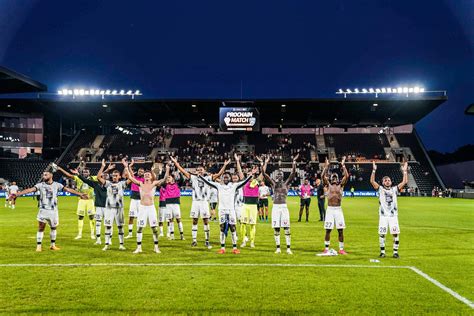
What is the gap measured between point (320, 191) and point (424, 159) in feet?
166

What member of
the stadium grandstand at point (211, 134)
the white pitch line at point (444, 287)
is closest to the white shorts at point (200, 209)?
the white pitch line at point (444, 287)

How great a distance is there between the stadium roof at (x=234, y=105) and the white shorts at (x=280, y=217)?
158ft

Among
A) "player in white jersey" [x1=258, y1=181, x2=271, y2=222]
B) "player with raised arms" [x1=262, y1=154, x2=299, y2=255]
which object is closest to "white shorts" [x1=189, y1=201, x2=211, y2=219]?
"player with raised arms" [x1=262, y1=154, x2=299, y2=255]

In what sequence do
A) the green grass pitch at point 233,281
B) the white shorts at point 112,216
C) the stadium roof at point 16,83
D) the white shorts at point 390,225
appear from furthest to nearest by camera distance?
1. the stadium roof at point 16,83
2. the white shorts at point 112,216
3. the white shorts at point 390,225
4. the green grass pitch at point 233,281

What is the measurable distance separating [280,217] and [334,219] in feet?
5.64

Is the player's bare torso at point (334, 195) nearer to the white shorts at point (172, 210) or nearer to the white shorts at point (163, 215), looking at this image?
the white shorts at point (172, 210)

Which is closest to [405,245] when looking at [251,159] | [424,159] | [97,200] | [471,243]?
[471,243]

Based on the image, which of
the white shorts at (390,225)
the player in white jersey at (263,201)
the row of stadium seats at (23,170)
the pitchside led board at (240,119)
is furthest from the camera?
the row of stadium seats at (23,170)

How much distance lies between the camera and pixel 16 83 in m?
56.6

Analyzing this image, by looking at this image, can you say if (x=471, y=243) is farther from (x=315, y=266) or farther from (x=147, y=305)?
(x=147, y=305)

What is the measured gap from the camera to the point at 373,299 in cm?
834

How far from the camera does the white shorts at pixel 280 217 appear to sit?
531 inches

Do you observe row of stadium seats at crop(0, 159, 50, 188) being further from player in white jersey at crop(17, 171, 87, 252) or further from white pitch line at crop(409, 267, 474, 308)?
white pitch line at crop(409, 267, 474, 308)

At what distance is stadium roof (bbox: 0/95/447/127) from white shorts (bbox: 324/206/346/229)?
48176 millimetres
